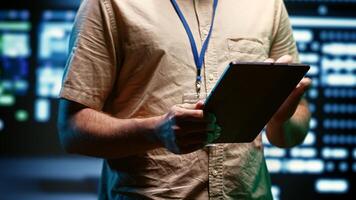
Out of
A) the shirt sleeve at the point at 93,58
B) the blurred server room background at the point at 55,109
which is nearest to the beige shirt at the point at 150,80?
the shirt sleeve at the point at 93,58

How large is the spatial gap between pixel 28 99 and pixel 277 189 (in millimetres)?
1074

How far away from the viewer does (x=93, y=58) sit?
3.61 feet

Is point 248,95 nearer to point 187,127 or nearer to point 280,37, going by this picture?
point 187,127

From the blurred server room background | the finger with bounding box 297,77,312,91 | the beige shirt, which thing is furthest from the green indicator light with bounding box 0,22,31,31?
the finger with bounding box 297,77,312,91

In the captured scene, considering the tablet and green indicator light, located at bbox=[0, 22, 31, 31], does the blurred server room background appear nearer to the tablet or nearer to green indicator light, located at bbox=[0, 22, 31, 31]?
green indicator light, located at bbox=[0, 22, 31, 31]

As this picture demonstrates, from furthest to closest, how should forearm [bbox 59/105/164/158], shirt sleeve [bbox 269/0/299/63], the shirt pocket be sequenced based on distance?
shirt sleeve [bbox 269/0/299/63], the shirt pocket, forearm [bbox 59/105/164/158]

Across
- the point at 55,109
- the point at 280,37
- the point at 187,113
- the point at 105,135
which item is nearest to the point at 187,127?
A: the point at 187,113

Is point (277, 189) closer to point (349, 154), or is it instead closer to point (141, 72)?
point (349, 154)

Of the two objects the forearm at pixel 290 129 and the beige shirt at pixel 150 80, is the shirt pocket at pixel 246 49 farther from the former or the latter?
the forearm at pixel 290 129

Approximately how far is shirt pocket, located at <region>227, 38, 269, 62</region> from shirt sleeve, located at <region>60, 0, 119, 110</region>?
230 mm

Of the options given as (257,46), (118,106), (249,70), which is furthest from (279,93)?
(118,106)

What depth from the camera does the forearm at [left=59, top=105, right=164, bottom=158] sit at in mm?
1034

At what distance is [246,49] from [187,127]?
317 mm

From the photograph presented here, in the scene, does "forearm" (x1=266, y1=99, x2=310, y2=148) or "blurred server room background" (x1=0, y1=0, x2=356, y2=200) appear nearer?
"forearm" (x1=266, y1=99, x2=310, y2=148)
